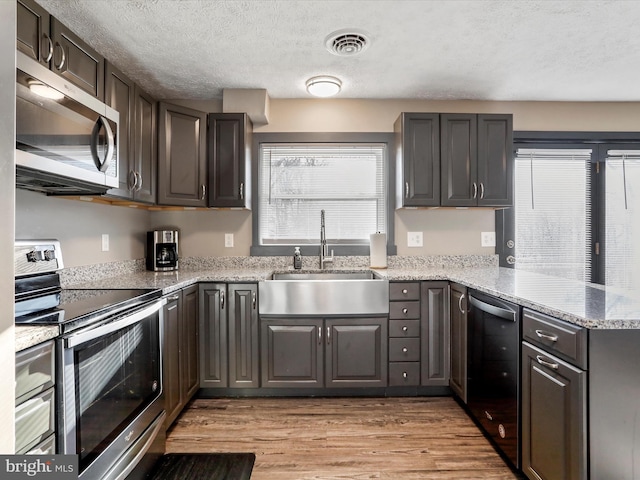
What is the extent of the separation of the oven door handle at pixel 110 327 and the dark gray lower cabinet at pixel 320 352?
2.91ft

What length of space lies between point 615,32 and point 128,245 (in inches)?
142

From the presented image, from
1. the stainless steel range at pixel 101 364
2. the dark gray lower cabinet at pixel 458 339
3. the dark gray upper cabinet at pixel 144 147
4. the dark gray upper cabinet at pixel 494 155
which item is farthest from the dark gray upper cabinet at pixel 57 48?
the dark gray upper cabinet at pixel 494 155

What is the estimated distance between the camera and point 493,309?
6.00ft

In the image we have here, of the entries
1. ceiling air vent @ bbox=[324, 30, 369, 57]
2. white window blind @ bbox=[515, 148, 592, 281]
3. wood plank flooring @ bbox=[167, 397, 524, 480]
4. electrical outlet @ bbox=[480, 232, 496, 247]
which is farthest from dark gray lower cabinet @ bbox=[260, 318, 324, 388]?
white window blind @ bbox=[515, 148, 592, 281]

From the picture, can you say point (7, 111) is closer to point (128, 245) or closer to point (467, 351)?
point (128, 245)

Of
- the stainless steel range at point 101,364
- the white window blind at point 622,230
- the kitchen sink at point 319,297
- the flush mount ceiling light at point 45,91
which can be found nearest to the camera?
the stainless steel range at point 101,364

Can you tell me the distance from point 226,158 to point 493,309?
216 cm

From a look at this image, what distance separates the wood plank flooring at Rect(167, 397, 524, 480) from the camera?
1.75 metres

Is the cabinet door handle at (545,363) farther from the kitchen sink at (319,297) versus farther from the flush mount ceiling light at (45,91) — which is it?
the flush mount ceiling light at (45,91)

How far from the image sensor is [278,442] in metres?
1.99

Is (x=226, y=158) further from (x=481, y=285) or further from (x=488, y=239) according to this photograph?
(x=488, y=239)

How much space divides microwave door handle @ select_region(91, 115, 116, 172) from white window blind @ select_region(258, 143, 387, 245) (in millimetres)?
1556

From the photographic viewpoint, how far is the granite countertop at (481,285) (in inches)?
46.7

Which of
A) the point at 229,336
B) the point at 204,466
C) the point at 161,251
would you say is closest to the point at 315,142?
the point at 161,251
